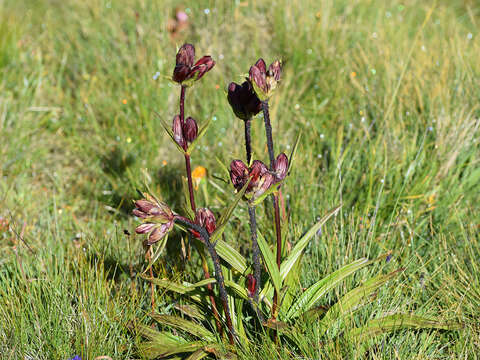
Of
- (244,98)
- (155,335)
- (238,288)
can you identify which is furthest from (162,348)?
(244,98)

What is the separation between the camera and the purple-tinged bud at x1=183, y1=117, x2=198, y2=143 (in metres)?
1.39

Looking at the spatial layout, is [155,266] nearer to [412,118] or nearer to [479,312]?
[479,312]

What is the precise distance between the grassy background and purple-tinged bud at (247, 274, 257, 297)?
6.6 inches

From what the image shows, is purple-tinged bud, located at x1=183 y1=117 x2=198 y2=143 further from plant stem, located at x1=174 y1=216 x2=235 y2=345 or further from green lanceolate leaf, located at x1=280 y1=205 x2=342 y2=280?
green lanceolate leaf, located at x1=280 y1=205 x2=342 y2=280

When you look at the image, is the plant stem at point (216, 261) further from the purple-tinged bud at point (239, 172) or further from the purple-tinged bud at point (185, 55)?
the purple-tinged bud at point (185, 55)

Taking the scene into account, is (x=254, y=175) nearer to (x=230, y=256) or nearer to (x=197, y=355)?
(x=230, y=256)

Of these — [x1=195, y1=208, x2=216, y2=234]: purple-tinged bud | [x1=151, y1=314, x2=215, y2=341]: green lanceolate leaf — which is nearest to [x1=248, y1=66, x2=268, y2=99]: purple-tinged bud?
[x1=195, y1=208, x2=216, y2=234]: purple-tinged bud

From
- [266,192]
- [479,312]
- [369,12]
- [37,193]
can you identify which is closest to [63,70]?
[37,193]

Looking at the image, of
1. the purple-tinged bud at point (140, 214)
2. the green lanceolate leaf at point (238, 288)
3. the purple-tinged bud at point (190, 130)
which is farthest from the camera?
the green lanceolate leaf at point (238, 288)

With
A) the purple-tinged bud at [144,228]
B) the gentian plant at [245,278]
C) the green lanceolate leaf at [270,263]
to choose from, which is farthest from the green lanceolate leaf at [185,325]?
the purple-tinged bud at [144,228]

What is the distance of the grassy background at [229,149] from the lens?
171cm

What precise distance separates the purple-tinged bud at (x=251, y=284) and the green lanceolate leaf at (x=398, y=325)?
327 mm

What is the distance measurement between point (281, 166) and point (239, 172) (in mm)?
140

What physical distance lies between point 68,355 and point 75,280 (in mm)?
326
